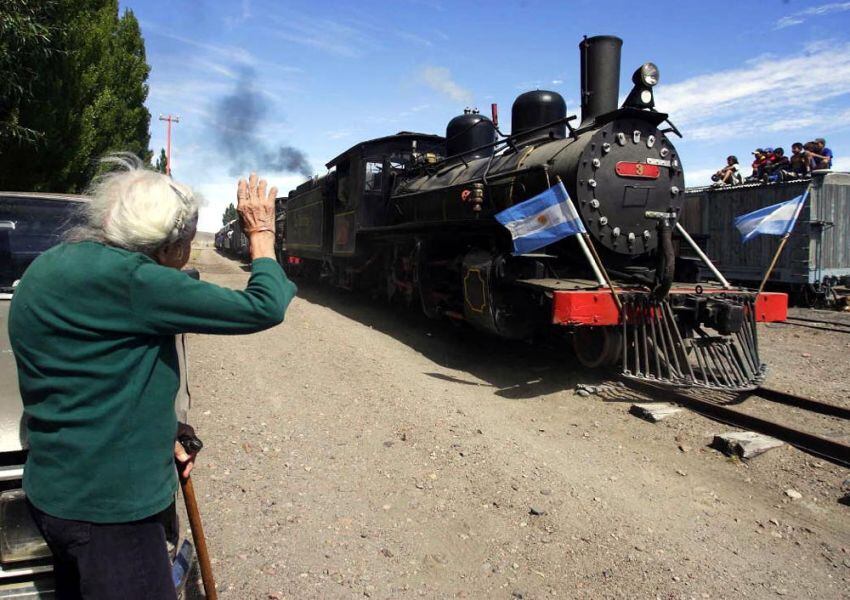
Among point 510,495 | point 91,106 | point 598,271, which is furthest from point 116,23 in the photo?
point 510,495

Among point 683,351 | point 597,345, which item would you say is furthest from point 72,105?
point 683,351

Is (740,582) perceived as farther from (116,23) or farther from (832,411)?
(116,23)

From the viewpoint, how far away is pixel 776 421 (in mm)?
4887

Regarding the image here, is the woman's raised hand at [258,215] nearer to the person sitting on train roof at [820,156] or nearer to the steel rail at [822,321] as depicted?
the steel rail at [822,321]

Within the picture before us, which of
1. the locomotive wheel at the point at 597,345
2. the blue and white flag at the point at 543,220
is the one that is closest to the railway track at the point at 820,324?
the locomotive wheel at the point at 597,345

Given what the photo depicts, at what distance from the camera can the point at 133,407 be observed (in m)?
1.53

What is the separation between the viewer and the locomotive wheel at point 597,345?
5.83m

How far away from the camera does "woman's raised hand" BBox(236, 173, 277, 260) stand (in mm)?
1850

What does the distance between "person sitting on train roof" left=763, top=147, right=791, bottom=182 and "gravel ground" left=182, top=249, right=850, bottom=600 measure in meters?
8.85

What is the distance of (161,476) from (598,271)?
4614mm

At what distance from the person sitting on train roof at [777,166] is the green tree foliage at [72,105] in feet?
45.4

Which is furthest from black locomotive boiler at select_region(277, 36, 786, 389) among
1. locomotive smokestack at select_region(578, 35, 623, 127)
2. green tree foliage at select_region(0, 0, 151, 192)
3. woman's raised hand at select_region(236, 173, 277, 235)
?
green tree foliage at select_region(0, 0, 151, 192)

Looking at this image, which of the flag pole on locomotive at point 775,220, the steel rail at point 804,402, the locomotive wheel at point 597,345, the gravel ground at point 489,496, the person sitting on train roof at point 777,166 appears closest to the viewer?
the gravel ground at point 489,496

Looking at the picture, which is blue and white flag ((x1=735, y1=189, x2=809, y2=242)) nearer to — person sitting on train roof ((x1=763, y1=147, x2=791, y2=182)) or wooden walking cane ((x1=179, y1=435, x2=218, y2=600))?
wooden walking cane ((x1=179, y1=435, x2=218, y2=600))
